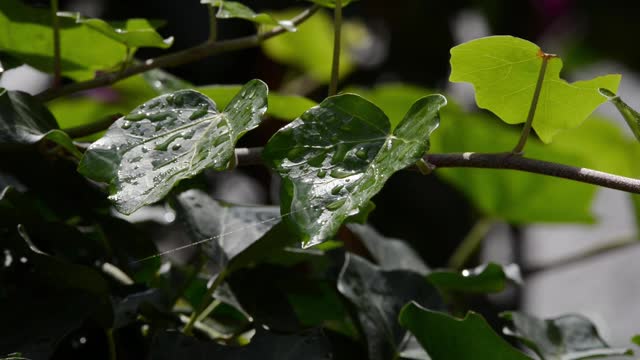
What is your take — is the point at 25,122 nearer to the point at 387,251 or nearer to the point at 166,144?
the point at 166,144

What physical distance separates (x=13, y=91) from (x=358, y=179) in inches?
6.5

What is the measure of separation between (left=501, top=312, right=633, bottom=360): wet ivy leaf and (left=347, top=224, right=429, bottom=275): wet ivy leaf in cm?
8

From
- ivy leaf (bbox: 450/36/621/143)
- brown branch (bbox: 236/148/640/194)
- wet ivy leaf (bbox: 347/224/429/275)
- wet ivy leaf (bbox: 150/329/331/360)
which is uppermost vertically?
ivy leaf (bbox: 450/36/621/143)

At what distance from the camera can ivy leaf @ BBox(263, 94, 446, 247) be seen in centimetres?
28

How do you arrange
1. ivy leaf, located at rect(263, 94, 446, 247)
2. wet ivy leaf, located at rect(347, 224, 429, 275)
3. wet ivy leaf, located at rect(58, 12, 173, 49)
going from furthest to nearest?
wet ivy leaf, located at rect(347, 224, 429, 275), wet ivy leaf, located at rect(58, 12, 173, 49), ivy leaf, located at rect(263, 94, 446, 247)

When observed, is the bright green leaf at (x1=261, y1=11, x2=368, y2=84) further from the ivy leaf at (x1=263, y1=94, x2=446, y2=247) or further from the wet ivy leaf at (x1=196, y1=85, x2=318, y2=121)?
the ivy leaf at (x1=263, y1=94, x2=446, y2=247)

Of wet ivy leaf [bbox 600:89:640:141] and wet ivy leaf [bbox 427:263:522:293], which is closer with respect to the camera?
wet ivy leaf [bbox 600:89:640:141]

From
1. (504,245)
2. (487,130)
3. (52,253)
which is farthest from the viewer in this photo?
(504,245)

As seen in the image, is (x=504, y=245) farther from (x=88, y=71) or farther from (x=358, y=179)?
(x=358, y=179)

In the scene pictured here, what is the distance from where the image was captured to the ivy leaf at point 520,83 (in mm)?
329

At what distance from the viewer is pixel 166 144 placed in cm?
31

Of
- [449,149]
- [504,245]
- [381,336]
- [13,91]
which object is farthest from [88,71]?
[504,245]

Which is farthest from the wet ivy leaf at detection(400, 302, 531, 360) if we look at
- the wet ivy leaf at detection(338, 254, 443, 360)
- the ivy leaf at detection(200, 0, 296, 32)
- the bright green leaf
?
the bright green leaf

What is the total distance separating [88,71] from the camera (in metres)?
0.46
